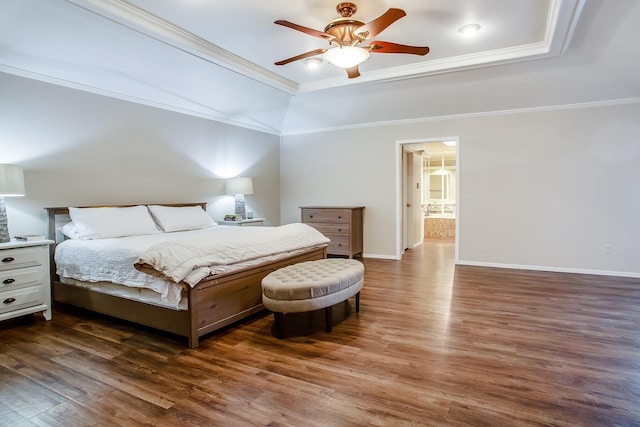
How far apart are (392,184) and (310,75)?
7.51 feet

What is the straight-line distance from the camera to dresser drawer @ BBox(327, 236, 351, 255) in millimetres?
5988

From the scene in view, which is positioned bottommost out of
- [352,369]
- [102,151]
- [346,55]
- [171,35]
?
[352,369]

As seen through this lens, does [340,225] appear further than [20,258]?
Yes

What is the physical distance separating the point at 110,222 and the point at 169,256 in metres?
1.59

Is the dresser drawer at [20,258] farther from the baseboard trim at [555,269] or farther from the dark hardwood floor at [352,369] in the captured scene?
the baseboard trim at [555,269]

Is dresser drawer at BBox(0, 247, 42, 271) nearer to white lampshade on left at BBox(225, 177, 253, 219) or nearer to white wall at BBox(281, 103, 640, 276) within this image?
white lampshade on left at BBox(225, 177, 253, 219)

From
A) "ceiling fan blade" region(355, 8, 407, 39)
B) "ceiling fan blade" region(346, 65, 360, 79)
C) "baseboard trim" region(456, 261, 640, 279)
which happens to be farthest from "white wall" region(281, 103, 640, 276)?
"ceiling fan blade" region(355, 8, 407, 39)

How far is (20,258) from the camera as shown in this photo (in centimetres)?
313

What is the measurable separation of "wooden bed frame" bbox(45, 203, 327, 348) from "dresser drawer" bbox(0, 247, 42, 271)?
0.44 metres

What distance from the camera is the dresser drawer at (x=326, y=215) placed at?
236 inches

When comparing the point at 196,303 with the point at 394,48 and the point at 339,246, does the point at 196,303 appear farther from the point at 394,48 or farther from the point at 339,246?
the point at 339,246

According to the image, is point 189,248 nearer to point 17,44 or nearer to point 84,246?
point 84,246

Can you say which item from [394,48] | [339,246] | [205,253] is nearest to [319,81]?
[394,48]

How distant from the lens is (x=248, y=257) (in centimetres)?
313
